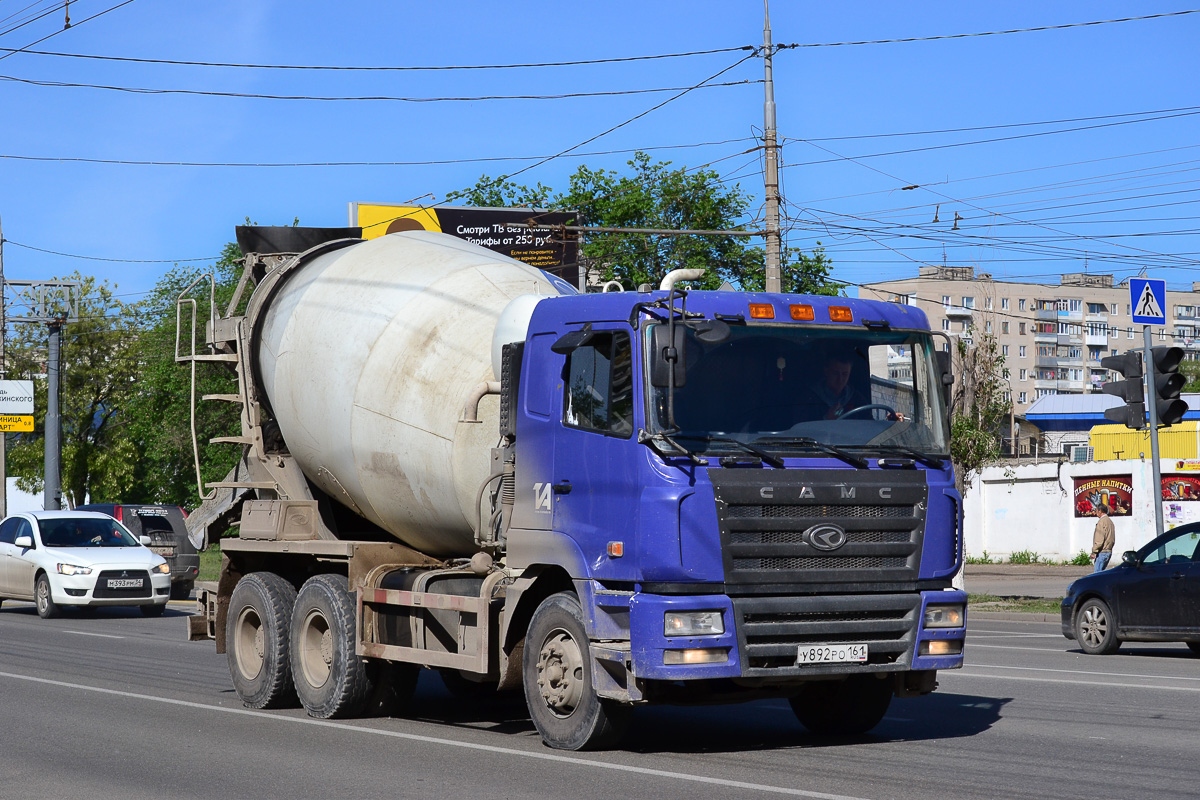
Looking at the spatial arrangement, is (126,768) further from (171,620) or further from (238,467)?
(171,620)

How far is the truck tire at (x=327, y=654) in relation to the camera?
10500mm

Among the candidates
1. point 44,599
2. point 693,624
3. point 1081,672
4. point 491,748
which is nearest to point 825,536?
point 693,624

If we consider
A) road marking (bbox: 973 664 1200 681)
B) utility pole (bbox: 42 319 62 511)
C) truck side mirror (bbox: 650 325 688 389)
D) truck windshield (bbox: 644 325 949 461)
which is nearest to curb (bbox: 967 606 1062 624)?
road marking (bbox: 973 664 1200 681)

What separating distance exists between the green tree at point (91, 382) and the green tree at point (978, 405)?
146ft

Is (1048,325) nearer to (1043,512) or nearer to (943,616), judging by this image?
(1043,512)

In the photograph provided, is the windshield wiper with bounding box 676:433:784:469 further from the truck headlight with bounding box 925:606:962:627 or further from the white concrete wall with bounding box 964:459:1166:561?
the white concrete wall with bounding box 964:459:1166:561

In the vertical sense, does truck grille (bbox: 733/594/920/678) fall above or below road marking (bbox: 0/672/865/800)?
above

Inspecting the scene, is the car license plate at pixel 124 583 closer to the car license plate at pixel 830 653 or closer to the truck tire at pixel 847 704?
the truck tire at pixel 847 704

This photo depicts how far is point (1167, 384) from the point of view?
1788 cm

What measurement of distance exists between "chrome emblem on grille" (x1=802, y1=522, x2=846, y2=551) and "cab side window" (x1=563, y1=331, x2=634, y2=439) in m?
1.20

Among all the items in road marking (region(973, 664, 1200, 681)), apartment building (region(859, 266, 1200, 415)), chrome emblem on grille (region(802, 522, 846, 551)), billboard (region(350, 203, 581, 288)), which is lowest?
road marking (region(973, 664, 1200, 681))

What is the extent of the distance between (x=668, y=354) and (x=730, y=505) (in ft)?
3.05

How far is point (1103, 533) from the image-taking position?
2392 cm

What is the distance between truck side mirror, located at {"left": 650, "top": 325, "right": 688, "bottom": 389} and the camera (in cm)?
792
